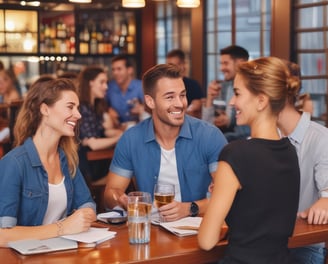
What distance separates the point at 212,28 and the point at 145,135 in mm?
4536

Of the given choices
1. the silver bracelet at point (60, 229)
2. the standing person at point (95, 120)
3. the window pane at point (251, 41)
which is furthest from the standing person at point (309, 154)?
the window pane at point (251, 41)

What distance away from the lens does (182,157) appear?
3.08m

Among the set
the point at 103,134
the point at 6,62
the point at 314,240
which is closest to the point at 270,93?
the point at 314,240

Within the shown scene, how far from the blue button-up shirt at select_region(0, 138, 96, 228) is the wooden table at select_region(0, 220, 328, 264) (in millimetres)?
298

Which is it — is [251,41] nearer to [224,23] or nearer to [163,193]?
[224,23]

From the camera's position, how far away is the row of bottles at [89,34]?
27.8ft

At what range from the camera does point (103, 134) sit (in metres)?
5.12

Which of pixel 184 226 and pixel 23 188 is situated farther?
pixel 23 188

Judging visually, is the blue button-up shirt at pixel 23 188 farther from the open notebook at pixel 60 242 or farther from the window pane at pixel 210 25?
the window pane at pixel 210 25

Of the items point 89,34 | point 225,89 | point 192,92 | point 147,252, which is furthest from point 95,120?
point 89,34

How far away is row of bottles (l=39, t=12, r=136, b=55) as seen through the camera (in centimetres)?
848

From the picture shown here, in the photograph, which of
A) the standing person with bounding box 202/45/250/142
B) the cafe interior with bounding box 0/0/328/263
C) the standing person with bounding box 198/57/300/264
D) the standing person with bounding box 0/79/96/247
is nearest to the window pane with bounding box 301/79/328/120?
the cafe interior with bounding box 0/0/328/263

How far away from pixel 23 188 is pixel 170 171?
0.81 metres

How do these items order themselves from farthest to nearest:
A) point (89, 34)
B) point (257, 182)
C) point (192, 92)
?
point (89, 34) → point (192, 92) → point (257, 182)
